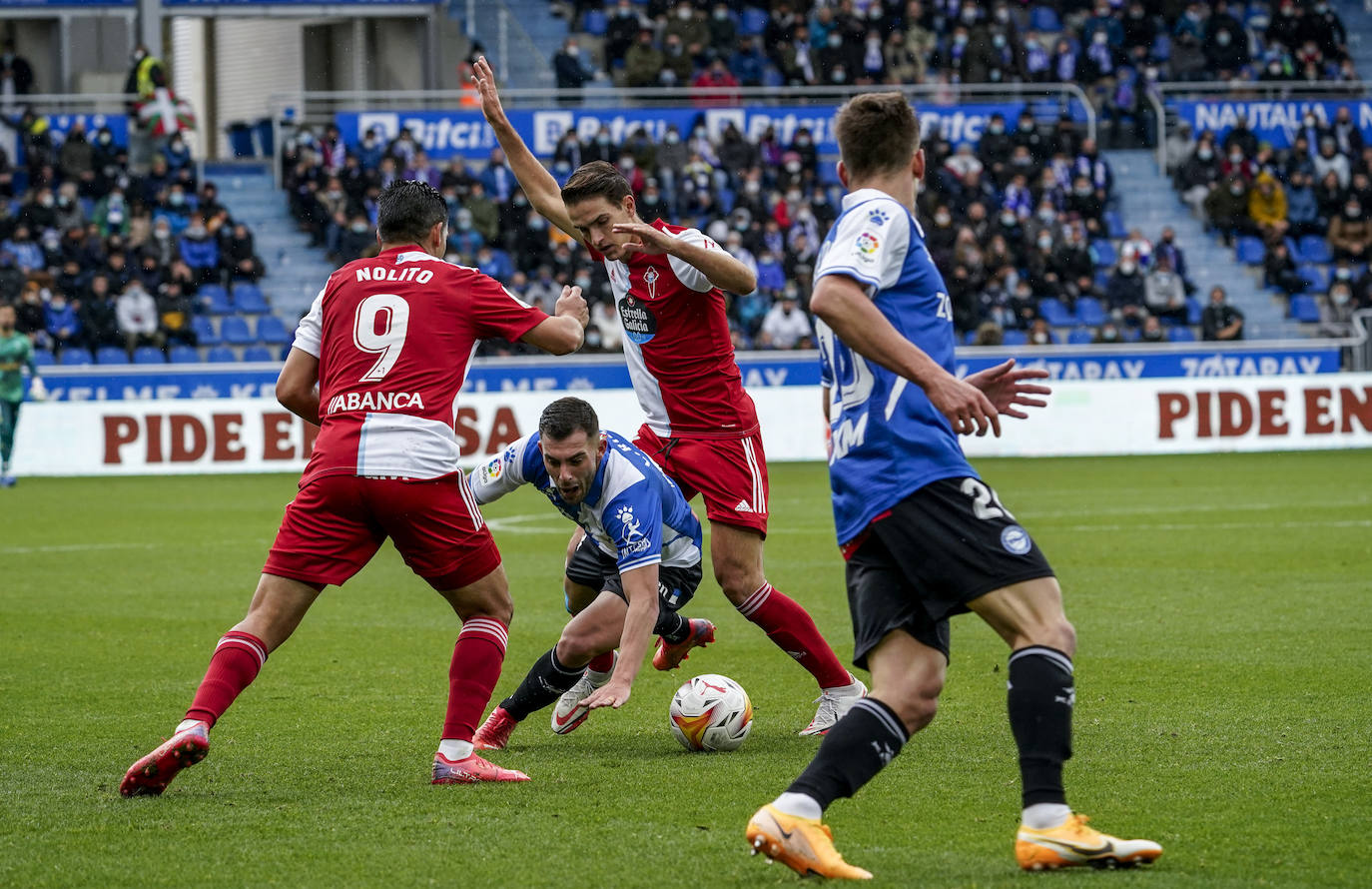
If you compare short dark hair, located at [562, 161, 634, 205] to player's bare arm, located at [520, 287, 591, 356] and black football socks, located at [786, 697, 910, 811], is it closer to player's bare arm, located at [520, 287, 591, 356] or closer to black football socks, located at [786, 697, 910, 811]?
player's bare arm, located at [520, 287, 591, 356]

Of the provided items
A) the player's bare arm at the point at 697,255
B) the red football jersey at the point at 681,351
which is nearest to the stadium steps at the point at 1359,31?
the red football jersey at the point at 681,351

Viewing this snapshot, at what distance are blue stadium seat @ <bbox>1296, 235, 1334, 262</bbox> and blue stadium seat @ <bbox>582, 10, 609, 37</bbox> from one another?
1326 cm

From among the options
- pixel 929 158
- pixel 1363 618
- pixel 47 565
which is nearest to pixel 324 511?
pixel 1363 618

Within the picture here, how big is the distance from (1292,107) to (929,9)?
6.92m

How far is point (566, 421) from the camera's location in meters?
5.96

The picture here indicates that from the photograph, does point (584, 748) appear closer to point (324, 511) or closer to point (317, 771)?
point (317, 771)

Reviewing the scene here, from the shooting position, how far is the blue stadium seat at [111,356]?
78.5 ft

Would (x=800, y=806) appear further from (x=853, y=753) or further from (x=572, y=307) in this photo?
(x=572, y=307)

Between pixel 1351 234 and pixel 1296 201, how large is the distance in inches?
45.7

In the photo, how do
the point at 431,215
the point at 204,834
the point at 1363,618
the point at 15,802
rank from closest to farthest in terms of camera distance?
the point at 204,834, the point at 15,802, the point at 431,215, the point at 1363,618

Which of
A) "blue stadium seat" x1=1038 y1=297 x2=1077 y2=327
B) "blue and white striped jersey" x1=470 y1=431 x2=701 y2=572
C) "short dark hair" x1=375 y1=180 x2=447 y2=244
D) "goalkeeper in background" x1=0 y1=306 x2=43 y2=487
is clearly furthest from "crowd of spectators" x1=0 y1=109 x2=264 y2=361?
"short dark hair" x1=375 y1=180 x2=447 y2=244

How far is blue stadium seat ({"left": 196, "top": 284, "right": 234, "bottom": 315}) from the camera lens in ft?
84.3

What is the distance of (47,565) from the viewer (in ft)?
41.5

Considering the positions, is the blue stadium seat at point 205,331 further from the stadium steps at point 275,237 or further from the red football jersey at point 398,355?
the red football jersey at point 398,355
